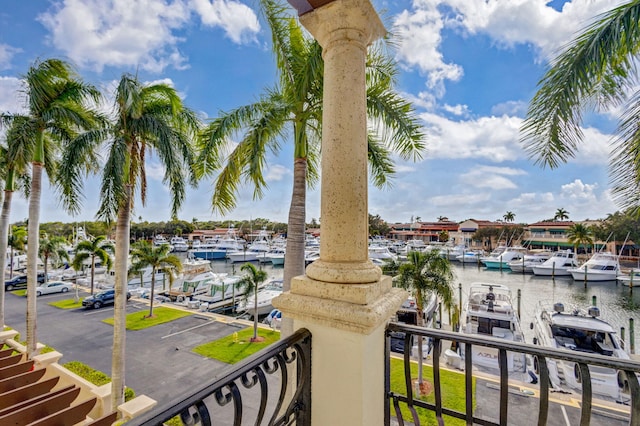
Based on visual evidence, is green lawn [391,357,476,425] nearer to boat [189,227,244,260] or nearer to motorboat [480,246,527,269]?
motorboat [480,246,527,269]

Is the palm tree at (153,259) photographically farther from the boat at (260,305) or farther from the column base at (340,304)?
the column base at (340,304)

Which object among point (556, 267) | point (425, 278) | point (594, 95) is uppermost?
point (594, 95)

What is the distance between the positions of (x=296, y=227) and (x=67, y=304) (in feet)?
76.7

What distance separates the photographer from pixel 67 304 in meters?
20.8

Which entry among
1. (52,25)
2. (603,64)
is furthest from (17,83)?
(603,64)

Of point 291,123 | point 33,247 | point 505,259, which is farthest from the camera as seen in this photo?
point 505,259

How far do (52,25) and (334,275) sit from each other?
6799 mm

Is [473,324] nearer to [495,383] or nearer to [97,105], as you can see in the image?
[495,383]

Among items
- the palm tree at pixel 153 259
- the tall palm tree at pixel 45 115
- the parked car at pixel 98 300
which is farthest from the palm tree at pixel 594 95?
the parked car at pixel 98 300

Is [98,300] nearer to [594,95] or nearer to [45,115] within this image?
[45,115]

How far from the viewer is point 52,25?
5.15 metres

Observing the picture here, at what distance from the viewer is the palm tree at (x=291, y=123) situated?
5.86 meters

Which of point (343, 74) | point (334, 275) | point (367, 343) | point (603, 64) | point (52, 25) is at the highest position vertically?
point (52, 25)

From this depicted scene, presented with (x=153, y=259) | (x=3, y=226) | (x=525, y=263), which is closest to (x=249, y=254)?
(x=153, y=259)
